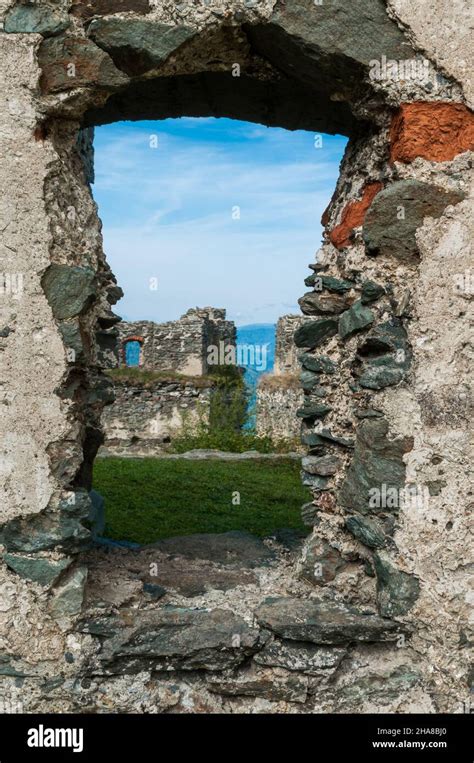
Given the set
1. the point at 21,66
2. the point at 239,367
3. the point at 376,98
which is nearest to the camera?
the point at 21,66

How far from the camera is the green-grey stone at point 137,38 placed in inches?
107

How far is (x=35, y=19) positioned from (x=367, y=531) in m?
2.42

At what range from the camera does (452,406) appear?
111 inches

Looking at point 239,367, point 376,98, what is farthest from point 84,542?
point 239,367

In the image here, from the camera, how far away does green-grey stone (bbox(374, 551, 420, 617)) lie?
2.81 m

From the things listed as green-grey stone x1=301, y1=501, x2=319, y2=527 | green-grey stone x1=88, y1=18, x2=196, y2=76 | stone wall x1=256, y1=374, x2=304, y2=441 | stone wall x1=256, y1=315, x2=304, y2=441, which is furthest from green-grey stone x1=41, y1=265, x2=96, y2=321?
stone wall x1=256, y1=374, x2=304, y2=441

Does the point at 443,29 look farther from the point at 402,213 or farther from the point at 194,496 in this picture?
the point at 194,496

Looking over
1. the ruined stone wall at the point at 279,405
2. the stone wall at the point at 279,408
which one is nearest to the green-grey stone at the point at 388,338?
the stone wall at the point at 279,408

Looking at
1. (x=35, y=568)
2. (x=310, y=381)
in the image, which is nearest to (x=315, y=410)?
(x=310, y=381)

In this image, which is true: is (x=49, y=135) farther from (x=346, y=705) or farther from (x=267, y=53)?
(x=346, y=705)

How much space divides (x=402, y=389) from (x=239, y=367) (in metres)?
16.7

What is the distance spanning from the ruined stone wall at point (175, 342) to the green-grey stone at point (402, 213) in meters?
15.3

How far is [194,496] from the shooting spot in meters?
7.84

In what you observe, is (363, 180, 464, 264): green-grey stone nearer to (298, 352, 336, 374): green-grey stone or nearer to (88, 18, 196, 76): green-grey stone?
(298, 352, 336, 374): green-grey stone
